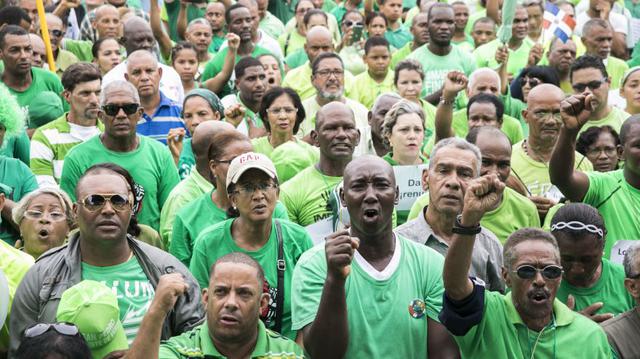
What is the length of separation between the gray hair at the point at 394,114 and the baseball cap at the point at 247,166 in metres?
2.15

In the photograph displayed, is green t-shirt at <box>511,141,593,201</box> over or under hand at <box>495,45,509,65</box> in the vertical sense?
under

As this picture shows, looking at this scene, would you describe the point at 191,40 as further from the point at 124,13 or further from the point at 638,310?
the point at 638,310

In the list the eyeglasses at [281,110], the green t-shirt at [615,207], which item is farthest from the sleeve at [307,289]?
the eyeglasses at [281,110]

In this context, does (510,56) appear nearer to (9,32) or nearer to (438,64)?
(438,64)

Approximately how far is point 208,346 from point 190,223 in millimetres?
1624

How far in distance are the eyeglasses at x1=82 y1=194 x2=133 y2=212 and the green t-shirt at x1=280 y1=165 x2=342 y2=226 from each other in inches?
70.1

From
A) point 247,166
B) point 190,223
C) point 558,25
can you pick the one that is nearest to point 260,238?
point 247,166

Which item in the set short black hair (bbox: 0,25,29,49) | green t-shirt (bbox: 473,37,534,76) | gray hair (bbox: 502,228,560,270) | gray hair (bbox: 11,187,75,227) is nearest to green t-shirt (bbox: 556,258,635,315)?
gray hair (bbox: 502,228,560,270)

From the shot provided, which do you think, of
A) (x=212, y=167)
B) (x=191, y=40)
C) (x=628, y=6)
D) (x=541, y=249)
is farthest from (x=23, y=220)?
(x=628, y=6)

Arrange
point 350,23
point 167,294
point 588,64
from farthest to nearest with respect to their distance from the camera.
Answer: point 350,23
point 588,64
point 167,294

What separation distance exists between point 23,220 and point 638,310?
3655 millimetres

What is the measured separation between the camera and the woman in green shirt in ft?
29.1

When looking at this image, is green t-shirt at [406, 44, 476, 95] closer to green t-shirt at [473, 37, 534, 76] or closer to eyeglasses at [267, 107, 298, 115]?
green t-shirt at [473, 37, 534, 76]

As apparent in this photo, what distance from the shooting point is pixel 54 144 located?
9.61m
